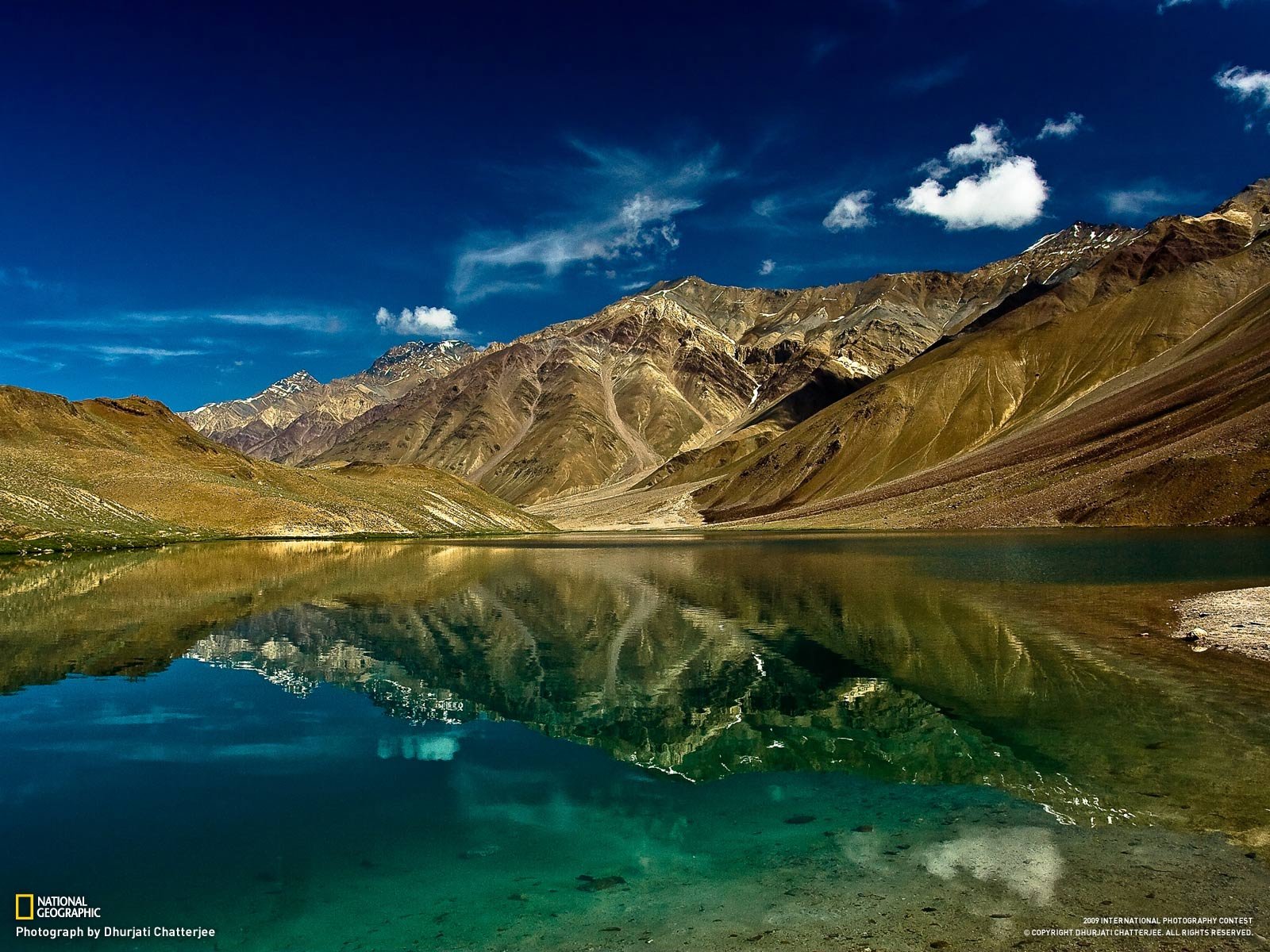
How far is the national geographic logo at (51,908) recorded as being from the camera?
10.2m

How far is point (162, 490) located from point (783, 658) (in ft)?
381

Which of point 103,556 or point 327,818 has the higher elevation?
point 103,556

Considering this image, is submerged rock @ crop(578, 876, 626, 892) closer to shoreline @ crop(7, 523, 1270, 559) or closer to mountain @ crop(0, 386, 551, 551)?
shoreline @ crop(7, 523, 1270, 559)

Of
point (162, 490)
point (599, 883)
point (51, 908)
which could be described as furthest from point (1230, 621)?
point (162, 490)

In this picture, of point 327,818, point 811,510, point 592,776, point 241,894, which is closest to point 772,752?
point 592,776

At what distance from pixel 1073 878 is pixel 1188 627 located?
78.5 ft

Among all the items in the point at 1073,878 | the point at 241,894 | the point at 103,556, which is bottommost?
the point at 1073,878

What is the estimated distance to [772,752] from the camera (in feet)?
56.1

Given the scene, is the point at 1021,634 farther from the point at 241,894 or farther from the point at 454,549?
the point at 454,549

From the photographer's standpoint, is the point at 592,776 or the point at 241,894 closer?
the point at 241,894

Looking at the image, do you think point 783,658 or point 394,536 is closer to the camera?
point 783,658

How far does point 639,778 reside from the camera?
Result: 51.5ft

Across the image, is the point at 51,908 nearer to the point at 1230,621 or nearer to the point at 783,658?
the point at 783,658

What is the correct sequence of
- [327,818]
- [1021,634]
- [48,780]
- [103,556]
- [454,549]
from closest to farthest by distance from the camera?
[327,818] < [48,780] < [1021,634] < [103,556] < [454,549]
